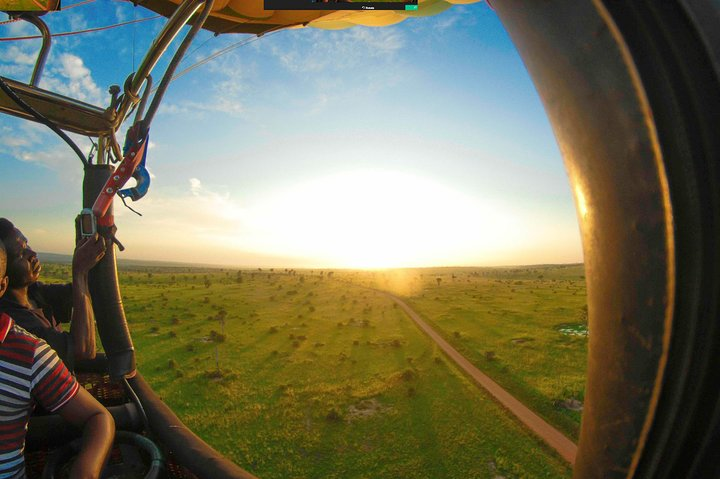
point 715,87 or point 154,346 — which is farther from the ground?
point 715,87

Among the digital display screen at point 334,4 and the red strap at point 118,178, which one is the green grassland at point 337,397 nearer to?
the red strap at point 118,178

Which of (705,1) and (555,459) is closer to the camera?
(705,1)

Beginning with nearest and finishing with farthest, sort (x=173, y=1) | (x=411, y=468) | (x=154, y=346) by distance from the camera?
(x=173, y=1)
(x=411, y=468)
(x=154, y=346)

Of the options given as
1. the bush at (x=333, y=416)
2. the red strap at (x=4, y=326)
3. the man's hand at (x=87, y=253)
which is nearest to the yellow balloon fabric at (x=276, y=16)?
the man's hand at (x=87, y=253)

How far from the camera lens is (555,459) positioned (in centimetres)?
1046

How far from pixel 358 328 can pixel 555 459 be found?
1777 cm

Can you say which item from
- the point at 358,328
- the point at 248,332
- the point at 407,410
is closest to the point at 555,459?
the point at 407,410

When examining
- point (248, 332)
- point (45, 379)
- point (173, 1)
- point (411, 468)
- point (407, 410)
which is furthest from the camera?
point (248, 332)

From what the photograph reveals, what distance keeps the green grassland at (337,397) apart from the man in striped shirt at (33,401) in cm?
1013

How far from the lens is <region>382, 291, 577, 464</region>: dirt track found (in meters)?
11.4

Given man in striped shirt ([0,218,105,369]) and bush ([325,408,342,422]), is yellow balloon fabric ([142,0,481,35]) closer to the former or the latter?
man in striped shirt ([0,218,105,369])

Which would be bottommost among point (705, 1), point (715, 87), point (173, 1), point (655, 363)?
point (655, 363)

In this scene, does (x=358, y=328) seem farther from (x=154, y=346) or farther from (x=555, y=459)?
(x=555, y=459)

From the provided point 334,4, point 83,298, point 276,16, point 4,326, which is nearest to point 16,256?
point 83,298
